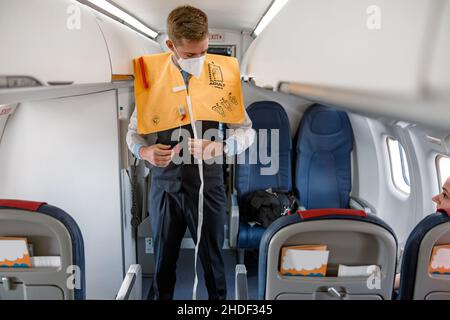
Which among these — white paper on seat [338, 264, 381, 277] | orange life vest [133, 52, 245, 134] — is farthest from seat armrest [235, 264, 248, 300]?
orange life vest [133, 52, 245, 134]

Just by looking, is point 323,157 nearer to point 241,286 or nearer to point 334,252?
point 241,286

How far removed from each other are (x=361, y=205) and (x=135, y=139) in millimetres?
2171

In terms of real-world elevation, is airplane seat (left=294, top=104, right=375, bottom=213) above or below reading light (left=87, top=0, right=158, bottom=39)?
below

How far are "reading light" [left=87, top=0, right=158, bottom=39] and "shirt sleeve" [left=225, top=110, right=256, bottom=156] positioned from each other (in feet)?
3.41

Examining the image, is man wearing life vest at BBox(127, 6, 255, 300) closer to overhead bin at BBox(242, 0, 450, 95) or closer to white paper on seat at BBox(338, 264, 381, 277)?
overhead bin at BBox(242, 0, 450, 95)

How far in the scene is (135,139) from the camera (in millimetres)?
1915

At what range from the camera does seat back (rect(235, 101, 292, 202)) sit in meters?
3.07

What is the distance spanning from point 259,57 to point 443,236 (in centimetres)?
166

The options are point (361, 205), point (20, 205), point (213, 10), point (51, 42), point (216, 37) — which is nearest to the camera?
point (51, 42)

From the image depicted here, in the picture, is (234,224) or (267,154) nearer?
(234,224)

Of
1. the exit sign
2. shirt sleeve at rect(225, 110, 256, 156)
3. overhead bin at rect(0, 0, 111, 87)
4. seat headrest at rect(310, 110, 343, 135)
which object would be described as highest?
the exit sign

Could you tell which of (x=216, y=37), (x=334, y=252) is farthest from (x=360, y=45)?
(x=216, y=37)

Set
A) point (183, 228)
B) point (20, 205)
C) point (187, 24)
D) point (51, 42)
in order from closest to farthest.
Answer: point (51, 42) → point (20, 205) → point (187, 24) → point (183, 228)

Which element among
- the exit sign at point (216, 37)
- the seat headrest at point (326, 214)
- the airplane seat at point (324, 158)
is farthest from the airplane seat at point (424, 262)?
the exit sign at point (216, 37)
